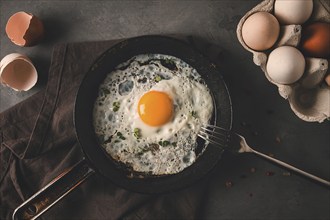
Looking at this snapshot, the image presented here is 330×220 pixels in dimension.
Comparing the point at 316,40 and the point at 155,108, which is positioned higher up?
the point at 316,40

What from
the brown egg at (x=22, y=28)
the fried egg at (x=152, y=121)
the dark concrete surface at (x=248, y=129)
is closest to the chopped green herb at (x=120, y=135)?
the fried egg at (x=152, y=121)

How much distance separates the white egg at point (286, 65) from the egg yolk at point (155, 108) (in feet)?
1.48

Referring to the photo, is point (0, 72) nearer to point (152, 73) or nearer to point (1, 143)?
point (1, 143)

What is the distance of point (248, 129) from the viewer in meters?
2.08

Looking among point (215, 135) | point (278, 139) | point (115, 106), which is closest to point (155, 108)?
point (115, 106)

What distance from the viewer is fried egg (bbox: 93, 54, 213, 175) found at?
6.41 ft

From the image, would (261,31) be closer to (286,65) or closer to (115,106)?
(286,65)

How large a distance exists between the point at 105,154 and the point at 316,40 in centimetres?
100

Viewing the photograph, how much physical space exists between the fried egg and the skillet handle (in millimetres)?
146

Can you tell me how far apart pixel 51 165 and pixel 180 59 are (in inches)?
29.9

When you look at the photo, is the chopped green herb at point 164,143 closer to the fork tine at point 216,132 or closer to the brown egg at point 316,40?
the fork tine at point 216,132

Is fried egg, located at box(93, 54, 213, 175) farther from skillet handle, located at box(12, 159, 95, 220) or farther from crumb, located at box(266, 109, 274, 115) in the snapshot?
crumb, located at box(266, 109, 274, 115)

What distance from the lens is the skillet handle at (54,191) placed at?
1.87 m

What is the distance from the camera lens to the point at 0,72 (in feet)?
6.70
